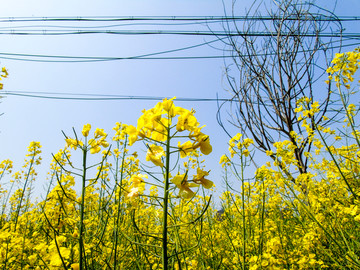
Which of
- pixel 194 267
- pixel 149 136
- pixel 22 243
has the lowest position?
pixel 194 267

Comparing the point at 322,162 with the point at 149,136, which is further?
the point at 322,162

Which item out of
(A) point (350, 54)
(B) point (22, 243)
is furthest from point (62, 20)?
(A) point (350, 54)

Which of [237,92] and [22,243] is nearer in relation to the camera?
[22,243]

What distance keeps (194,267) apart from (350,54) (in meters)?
2.21

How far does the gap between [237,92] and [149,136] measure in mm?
4020

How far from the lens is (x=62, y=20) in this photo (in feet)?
15.0

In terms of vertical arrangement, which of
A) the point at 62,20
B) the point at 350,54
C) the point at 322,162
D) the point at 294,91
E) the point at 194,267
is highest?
the point at 62,20

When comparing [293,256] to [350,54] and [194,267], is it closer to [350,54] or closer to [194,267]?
[194,267]

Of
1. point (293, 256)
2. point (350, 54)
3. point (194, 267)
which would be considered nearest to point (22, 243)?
point (194, 267)

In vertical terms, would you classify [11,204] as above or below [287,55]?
below

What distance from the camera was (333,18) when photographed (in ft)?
15.4

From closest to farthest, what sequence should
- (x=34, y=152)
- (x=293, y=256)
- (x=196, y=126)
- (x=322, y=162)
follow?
(x=196, y=126) → (x=293, y=256) → (x=322, y=162) → (x=34, y=152)

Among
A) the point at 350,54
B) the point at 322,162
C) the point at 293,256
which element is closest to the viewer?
the point at 350,54

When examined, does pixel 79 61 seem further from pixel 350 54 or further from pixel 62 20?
pixel 350 54
